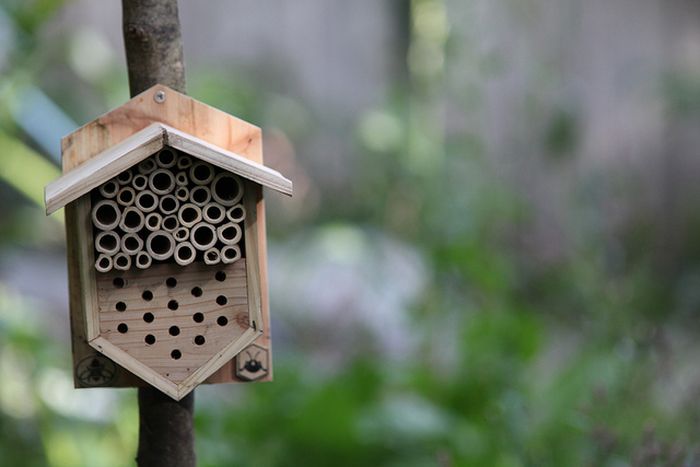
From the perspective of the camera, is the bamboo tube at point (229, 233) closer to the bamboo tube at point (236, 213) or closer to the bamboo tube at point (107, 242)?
the bamboo tube at point (236, 213)

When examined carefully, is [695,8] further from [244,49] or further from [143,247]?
[143,247]

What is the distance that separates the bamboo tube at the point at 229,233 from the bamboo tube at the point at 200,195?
0.11ft

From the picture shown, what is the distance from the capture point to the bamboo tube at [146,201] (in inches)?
39.6

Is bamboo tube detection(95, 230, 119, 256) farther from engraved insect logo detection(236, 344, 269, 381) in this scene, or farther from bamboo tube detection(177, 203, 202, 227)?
engraved insect logo detection(236, 344, 269, 381)

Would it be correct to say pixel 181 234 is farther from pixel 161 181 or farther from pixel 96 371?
pixel 96 371

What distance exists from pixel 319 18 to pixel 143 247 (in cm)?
399

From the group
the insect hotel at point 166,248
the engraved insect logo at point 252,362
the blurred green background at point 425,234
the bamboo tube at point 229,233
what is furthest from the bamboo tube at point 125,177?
the blurred green background at point 425,234

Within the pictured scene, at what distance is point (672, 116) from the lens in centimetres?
443

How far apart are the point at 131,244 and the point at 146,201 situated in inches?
2.0

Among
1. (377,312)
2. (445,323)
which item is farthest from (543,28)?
(445,323)

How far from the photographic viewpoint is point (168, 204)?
3.36 feet

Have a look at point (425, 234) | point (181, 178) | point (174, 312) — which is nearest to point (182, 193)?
point (181, 178)

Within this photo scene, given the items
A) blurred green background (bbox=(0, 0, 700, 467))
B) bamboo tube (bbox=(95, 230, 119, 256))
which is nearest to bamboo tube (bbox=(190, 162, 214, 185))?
bamboo tube (bbox=(95, 230, 119, 256))

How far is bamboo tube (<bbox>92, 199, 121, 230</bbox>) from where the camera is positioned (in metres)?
1.00
